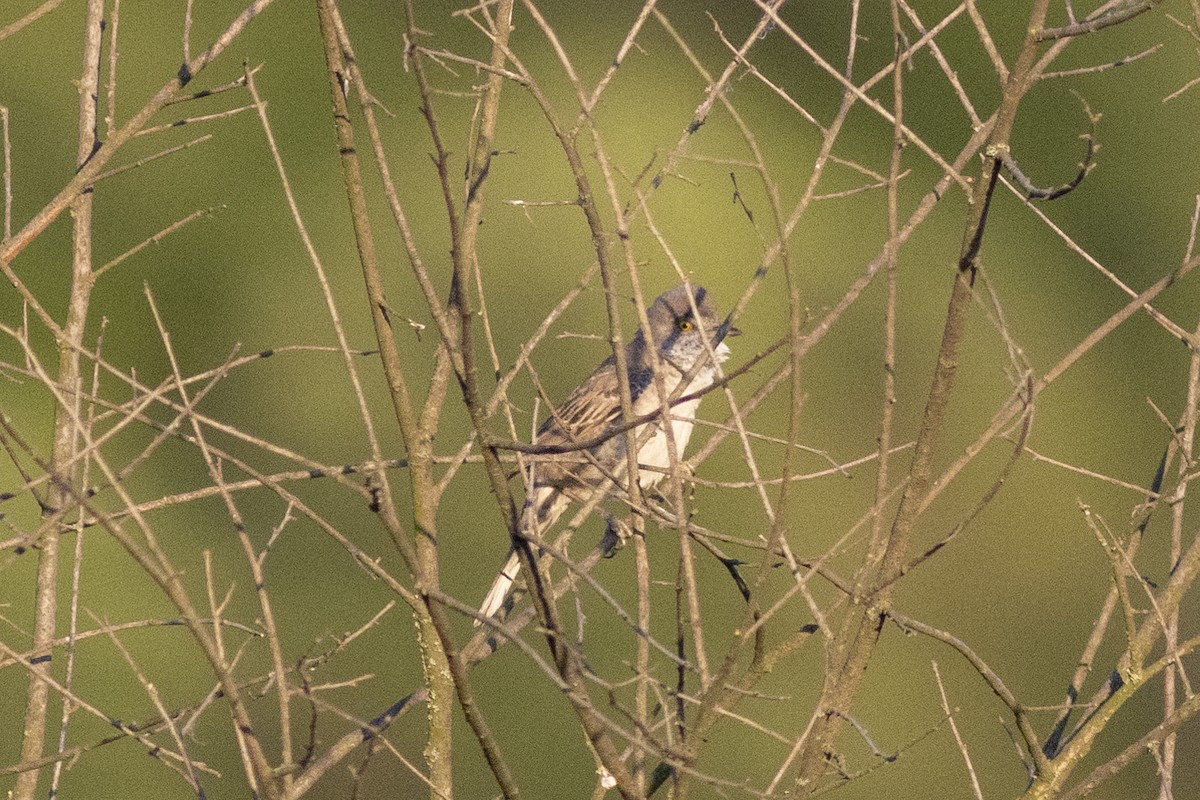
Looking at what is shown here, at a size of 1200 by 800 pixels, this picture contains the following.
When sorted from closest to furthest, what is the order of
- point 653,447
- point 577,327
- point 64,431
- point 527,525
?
A: point 527,525
point 64,431
point 653,447
point 577,327

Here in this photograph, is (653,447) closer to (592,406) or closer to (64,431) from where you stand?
(592,406)

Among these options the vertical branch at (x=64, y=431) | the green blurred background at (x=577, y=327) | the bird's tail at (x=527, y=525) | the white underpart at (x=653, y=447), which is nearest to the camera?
the bird's tail at (x=527, y=525)

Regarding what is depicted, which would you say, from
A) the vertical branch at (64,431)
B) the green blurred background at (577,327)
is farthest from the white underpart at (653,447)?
the vertical branch at (64,431)

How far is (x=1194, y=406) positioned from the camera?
3.26 m

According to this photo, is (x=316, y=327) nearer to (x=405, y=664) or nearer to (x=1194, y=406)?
(x=405, y=664)

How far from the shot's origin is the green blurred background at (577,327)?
8.68 metres

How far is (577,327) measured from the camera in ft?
28.5

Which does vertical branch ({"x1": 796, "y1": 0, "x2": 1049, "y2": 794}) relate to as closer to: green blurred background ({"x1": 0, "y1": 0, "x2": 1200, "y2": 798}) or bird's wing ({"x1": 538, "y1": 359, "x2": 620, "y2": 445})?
bird's wing ({"x1": 538, "y1": 359, "x2": 620, "y2": 445})

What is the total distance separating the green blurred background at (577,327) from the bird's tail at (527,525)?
54.3 inches

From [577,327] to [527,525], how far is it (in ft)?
19.3

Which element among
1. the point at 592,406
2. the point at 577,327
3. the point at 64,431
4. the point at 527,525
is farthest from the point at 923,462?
the point at 577,327

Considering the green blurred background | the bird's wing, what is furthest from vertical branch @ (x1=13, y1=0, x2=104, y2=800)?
the green blurred background

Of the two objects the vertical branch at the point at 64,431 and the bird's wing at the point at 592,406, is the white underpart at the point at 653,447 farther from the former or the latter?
the vertical branch at the point at 64,431

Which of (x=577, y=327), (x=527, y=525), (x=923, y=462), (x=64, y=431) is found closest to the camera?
(x=923, y=462)
